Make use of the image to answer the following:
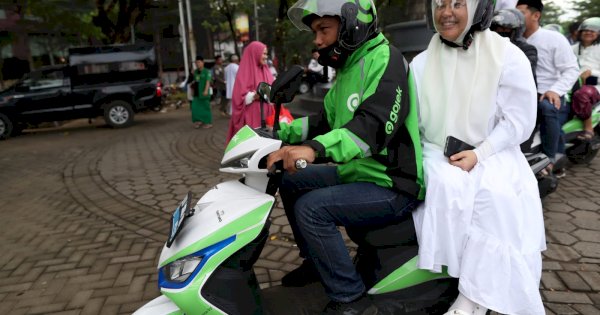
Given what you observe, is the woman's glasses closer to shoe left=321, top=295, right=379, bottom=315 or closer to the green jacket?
the green jacket

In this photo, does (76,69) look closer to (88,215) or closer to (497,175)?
(88,215)

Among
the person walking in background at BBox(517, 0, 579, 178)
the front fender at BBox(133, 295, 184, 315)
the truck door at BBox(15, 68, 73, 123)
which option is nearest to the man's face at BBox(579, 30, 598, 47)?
the person walking in background at BBox(517, 0, 579, 178)

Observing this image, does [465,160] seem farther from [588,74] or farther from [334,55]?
[588,74]

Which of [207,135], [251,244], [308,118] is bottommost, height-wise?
[207,135]

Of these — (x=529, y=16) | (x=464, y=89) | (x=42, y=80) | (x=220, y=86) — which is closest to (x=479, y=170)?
(x=464, y=89)

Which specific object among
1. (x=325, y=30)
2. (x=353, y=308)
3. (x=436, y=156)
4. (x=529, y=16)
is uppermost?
(x=529, y=16)

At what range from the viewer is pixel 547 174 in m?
4.28

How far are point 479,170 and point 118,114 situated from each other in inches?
487

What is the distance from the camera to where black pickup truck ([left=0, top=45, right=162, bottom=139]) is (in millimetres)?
11922

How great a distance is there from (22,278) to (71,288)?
0.58 meters

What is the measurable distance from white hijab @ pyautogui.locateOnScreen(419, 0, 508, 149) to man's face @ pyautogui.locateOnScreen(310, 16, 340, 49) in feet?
1.74

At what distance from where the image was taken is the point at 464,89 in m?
2.12

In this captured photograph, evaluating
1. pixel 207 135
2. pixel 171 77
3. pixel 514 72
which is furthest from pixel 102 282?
pixel 171 77

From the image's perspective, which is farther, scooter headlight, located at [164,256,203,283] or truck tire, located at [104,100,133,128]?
truck tire, located at [104,100,133,128]
